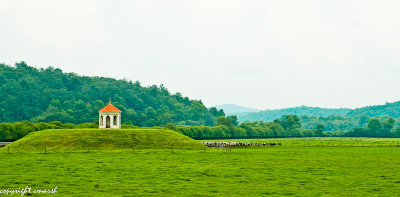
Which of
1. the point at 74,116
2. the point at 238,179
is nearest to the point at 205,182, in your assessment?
the point at 238,179

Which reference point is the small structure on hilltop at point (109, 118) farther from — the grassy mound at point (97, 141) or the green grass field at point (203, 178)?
the green grass field at point (203, 178)

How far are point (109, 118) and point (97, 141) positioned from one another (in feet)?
41.7

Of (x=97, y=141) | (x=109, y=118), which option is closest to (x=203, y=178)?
(x=97, y=141)

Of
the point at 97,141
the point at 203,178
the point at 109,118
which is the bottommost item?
the point at 203,178

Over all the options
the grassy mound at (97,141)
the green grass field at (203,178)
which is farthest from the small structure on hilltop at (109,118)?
the green grass field at (203,178)

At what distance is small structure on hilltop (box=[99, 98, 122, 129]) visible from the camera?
92375mm

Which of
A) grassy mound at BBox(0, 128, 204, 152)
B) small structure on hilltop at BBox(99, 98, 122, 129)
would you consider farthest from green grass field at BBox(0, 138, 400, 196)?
small structure on hilltop at BBox(99, 98, 122, 129)

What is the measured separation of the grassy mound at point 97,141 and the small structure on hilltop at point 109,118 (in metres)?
5.14

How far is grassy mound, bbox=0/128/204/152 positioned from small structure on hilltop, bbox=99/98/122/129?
5141 mm

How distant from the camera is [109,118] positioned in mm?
93312

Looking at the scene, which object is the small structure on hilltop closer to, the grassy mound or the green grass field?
the grassy mound

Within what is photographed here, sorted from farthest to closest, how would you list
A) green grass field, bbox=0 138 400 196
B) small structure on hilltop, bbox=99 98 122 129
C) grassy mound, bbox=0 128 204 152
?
small structure on hilltop, bbox=99 98 122 129 → grassy mound, bbox=0 128 204 152 → green grass field, bbox=0 138 400 196

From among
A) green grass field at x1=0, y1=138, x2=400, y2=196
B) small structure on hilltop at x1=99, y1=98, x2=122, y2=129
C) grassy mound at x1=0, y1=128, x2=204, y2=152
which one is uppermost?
small structure on hilltop at x1=99, y1=98, x2=122, y2=129

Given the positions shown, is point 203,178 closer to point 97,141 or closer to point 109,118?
point 97,141
